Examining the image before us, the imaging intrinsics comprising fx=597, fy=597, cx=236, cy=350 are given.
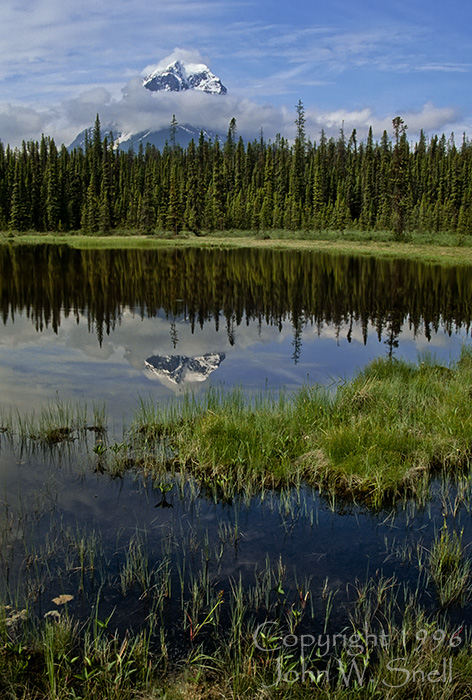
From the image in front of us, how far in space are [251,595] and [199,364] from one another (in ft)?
30.4

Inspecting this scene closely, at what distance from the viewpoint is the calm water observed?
5984 millimetres

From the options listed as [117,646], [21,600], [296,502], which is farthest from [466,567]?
[21,600]

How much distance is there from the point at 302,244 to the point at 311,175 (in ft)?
141

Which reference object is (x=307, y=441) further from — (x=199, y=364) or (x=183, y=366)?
(x=199, y=364)

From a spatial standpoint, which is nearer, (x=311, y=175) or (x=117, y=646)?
(x=117, y=646)

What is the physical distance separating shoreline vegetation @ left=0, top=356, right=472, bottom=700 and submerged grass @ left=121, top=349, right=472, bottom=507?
0.03 meters

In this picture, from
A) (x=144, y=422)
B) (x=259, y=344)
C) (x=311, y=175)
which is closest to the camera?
(x=144, y=422)

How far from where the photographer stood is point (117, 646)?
14.7ft

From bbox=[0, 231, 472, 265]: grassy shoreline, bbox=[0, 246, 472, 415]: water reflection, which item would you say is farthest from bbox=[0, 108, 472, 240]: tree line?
bbox=[0, 246, 472, 415]: water reflection

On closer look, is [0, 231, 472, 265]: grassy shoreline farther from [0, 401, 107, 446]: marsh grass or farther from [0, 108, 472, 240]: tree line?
[0, 401, 107, 446]: marsh grass

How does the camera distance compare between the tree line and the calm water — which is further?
the tree line

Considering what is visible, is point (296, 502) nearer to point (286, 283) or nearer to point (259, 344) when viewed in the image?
point (259, 344)

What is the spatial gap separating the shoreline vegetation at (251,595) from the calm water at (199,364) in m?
0.12

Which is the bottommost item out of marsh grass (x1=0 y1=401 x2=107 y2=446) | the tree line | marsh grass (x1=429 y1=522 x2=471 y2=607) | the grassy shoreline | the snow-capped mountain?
marsh grass (x1=429 y1=522 x2=471 y2=607)
